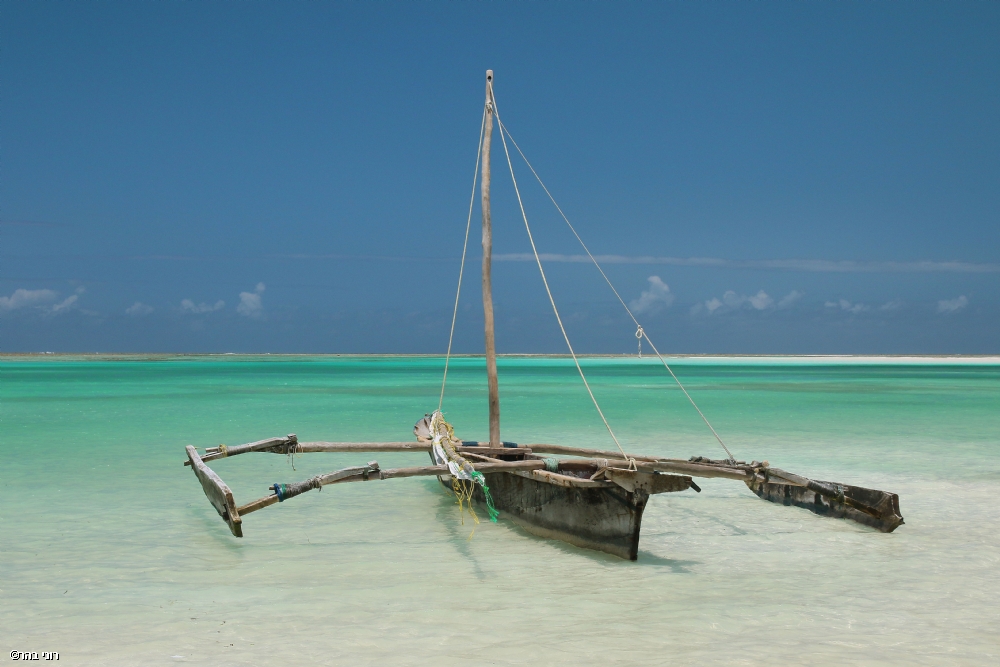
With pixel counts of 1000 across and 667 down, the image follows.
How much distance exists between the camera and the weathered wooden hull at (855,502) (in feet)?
21.9

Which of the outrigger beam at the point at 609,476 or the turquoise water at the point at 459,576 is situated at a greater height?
the outrigger beam at the point at 609,476

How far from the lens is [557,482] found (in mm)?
6023

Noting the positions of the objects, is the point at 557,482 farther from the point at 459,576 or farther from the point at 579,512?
the point at 459,576

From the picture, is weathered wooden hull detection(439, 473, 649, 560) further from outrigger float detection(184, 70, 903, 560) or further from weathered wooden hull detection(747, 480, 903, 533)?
weathered wooden hull detection(747, 480, 903, 533)

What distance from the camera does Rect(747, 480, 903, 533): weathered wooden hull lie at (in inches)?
263

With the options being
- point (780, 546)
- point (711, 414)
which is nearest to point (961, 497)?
point (780, 546)

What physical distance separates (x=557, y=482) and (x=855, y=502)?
3.02 m

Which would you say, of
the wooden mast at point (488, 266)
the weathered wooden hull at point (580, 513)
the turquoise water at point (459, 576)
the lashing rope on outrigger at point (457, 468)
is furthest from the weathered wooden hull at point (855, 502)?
the wooden mast at point (488, 266)

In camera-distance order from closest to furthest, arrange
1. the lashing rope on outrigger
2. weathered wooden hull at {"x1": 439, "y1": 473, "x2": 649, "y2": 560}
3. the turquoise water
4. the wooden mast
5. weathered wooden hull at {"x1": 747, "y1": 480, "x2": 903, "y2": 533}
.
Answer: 1. the turquoise water
2. weathered wooden hull at {"x1": 439, "y1": 473, "x2": 649, "y2": 560}
3. the lashing rope on outrigger
4. weathered wooden hull at {"x1": 747, "y1": 480, "x2": 903, "y2": 533}
5. the wooden mast

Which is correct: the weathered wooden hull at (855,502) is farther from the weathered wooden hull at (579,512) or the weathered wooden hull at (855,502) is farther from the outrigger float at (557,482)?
the weathered wooden hull at (579,512)

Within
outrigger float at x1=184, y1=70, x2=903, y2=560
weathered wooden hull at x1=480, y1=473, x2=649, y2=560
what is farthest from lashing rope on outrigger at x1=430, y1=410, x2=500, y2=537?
weathered wooden hull at x1=480, y1=473, x2=649, y2=560

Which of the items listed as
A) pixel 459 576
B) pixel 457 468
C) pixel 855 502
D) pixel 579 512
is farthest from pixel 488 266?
pixel 855 502

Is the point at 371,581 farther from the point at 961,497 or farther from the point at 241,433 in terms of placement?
the point at 241,433

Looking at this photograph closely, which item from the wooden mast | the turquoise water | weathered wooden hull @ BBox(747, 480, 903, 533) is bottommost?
the turquoise water
